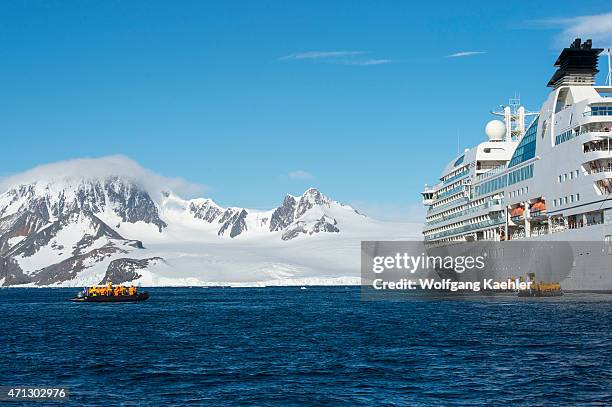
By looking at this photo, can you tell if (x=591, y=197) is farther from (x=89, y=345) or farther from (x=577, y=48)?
(x=89, y=345)

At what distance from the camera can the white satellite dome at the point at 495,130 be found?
118m

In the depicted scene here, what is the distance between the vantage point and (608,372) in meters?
37.8

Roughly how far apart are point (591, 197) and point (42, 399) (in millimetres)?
53232

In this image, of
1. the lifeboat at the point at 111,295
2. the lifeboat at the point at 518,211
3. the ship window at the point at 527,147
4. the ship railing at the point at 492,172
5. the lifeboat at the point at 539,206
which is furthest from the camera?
the lifeboat at the point at 111,295

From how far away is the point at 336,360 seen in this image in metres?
44.4

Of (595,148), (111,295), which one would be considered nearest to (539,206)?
(595,148)

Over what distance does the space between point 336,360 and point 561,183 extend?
4235cm

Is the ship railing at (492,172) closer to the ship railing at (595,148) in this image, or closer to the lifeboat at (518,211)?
the lifeboat at (518,211)

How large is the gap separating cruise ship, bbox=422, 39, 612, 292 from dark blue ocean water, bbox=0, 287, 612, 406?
244 inches

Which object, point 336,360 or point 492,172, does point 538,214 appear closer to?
point 492,172

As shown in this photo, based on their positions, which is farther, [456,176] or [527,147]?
[456,176]

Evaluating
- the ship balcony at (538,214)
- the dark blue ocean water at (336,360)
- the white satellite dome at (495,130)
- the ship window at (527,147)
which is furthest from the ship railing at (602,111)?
the white satellite dome at (495,130)

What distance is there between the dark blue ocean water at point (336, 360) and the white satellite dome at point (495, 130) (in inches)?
1909

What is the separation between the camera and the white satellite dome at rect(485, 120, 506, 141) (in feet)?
387
